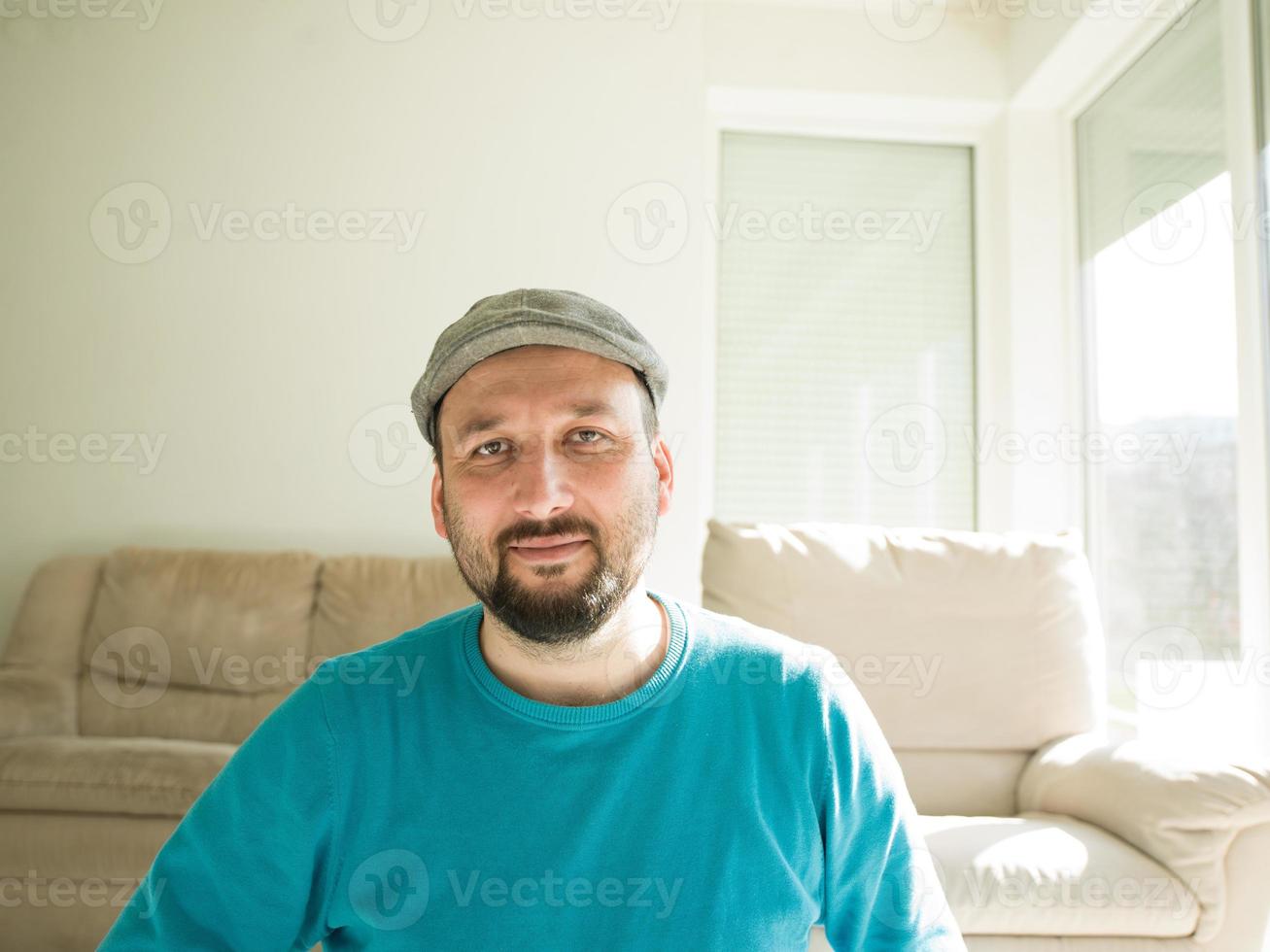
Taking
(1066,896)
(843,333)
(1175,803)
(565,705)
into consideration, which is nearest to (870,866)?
(565,705)

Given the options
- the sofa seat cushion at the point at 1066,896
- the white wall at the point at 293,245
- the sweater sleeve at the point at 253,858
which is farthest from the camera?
the white wall at the point at 293,245

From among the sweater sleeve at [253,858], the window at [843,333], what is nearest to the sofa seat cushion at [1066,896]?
the sweater sleeve at [253,858]

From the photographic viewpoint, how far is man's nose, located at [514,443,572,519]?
3.41 ft

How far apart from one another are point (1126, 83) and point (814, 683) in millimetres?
3029

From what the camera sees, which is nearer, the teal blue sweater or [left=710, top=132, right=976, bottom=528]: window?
the teal blue sweater

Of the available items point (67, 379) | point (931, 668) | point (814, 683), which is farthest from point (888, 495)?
point (67, 379)

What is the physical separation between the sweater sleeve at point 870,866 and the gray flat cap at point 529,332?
1.53 ft

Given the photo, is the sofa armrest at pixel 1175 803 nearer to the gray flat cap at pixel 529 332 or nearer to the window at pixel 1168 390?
the window at pixel 1168 390

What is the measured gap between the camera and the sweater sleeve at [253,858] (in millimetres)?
875

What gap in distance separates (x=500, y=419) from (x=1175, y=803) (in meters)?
1.51

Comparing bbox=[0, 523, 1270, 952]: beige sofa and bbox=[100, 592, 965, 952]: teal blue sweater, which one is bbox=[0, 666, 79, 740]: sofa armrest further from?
bbox=[100, 592, 965, 952]: teal blue sweater

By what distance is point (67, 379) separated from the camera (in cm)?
338

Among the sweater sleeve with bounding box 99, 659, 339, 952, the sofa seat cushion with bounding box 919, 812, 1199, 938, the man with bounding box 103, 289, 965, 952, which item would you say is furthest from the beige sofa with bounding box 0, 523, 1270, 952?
the sweater sleeve with bounding box 99, 659, 339, 952

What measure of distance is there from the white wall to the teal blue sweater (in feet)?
7.75
